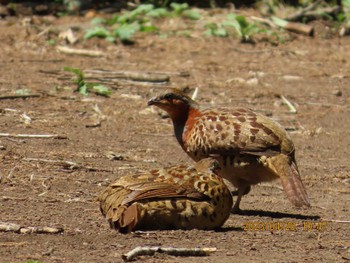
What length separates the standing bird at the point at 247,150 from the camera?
7680 millimetres

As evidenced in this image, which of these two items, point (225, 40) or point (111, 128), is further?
point (225, 40)

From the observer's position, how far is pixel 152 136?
10680 millimetres

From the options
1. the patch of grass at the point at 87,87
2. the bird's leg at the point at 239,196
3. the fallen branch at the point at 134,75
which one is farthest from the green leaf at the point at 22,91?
the bird's leg at the point at 239,196

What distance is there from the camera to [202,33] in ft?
52.9

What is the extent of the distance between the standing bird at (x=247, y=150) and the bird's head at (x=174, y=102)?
1.26ft

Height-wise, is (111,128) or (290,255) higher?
(290,255)

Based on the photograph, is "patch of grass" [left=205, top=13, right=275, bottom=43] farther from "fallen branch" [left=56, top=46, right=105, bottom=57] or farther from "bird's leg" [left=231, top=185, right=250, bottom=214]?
"bird's leg" [left=231, top=185, right=250, bottom=214]

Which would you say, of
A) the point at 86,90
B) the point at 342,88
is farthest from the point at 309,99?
the point at 86,90

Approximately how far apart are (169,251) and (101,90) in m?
6.54

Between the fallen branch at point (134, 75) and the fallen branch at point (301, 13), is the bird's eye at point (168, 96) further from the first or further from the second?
the fallen branch at point (301, 13)

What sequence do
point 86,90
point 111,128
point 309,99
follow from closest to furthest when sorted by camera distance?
1. point 111,128
2. point 86,90
3. point 309,99

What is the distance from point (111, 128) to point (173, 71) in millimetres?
3312

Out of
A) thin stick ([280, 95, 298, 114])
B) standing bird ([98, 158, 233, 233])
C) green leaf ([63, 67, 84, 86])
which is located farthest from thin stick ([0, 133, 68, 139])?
thin stick ([280, 95, 298, 114])

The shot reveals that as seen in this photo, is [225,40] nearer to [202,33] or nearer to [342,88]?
[202,33]
